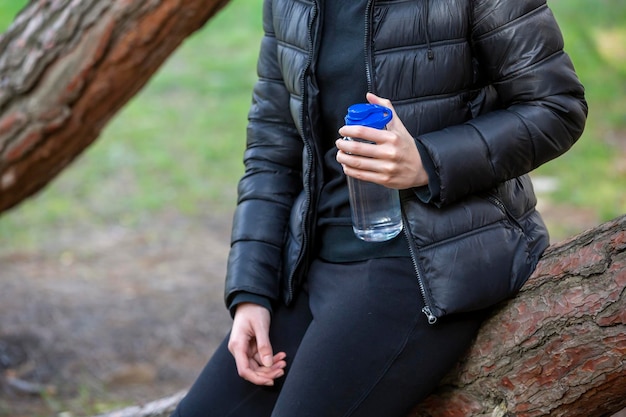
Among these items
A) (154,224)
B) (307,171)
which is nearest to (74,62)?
(307,171)

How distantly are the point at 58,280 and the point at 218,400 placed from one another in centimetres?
319

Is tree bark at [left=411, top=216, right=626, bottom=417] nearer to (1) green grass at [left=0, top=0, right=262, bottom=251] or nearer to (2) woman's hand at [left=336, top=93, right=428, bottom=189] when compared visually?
(2) woman's hand at [left=336, top=93, right=428, bottom=189]

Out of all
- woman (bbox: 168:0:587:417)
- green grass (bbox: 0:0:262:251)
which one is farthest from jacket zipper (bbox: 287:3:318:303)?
green grass (bbox: 0:0:262:251)

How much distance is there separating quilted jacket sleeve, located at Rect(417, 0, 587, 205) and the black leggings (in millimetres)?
258

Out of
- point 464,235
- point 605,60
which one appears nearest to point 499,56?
point 464,235

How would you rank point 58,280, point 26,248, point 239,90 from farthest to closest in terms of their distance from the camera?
point 239,90
point 26,248
point 58,280

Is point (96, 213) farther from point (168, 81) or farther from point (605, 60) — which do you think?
point (605, 60)

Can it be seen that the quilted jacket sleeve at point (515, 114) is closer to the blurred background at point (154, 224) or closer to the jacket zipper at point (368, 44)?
the jacket zipper at point (368, 44)

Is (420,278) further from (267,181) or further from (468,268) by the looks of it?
(267,181)

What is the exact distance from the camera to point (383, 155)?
6.23ft

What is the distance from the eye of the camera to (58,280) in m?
5.19

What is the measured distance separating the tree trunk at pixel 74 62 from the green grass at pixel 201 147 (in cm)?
251

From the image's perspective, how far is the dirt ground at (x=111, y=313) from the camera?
4043mm

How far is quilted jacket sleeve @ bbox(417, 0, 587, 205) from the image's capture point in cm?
196
